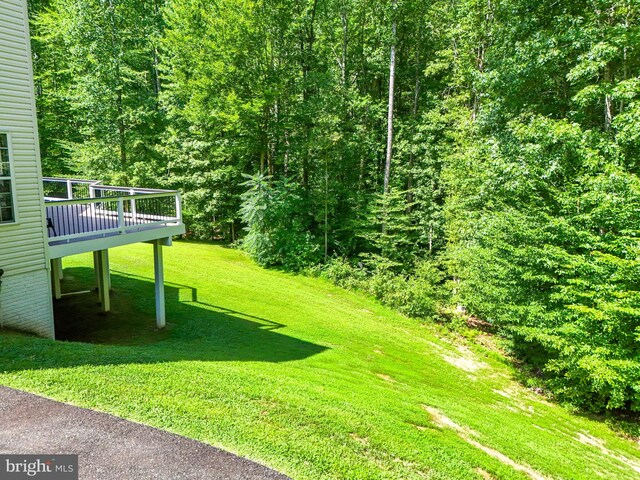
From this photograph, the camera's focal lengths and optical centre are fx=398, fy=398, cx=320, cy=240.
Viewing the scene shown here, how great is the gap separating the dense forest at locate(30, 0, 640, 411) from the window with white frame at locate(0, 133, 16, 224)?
41.0ft

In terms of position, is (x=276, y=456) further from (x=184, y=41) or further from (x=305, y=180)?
(x=184, y=41)

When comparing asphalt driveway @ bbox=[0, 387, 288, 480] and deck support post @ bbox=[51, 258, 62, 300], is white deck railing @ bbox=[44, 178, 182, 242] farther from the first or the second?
asphalt driveway @ bbox=[0, 387, 288, 480]

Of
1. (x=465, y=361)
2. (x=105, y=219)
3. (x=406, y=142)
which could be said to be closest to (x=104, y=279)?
(x=105, y=219)

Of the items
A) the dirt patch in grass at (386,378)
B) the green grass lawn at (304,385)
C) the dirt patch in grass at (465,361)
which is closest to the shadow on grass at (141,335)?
the green grass lawn at (304,385)

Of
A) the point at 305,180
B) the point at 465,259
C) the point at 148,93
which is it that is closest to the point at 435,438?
the point at 465,259

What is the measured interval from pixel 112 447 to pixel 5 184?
19.4 ft

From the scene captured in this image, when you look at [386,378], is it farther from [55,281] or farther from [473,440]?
[55,281]

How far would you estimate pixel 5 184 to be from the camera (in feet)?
24.4

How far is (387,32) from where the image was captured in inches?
846

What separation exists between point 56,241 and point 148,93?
20561mm

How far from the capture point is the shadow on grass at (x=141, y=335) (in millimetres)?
6395

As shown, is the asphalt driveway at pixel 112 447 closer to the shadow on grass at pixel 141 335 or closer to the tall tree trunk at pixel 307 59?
the shadow on grass at pixel 141 335

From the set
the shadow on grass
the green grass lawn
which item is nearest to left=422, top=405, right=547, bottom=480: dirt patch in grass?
the green grass lawn

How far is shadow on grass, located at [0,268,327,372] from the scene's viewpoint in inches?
252
